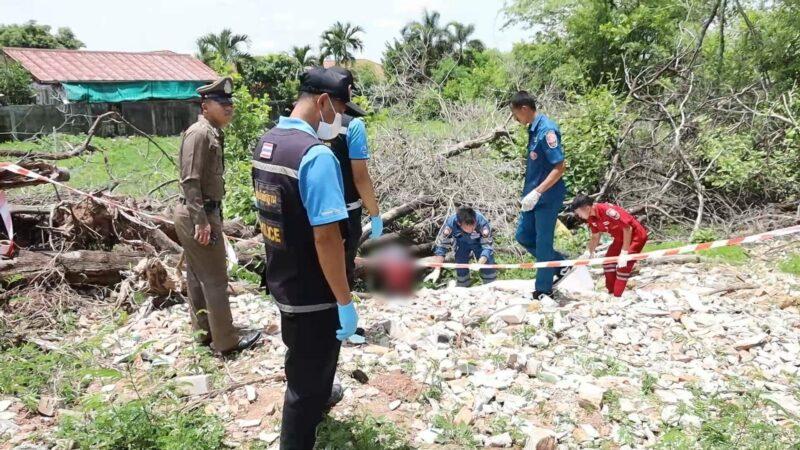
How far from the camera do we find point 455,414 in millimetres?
3123

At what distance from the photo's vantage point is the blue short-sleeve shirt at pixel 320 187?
2.21m

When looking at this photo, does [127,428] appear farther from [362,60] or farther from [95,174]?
[362,60]

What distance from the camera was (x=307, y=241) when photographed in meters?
2.39

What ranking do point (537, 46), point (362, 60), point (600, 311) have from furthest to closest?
1. point (362, 60)
2. point (537, 46)
3. point (600, 311)

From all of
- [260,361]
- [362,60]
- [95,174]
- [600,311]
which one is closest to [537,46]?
[95,174]

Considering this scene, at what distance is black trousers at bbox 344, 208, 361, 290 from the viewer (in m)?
2.92

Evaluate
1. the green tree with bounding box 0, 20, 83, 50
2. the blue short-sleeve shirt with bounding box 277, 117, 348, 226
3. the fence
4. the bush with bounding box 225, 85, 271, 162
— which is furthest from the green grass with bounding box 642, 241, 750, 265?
the green tree with bounding box 0, 20, 83, 50

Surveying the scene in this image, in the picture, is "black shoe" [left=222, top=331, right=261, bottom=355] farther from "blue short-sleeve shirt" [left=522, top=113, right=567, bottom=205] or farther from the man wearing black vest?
"blue short-sleeve shirt" [left=522, top=113, right=567, bottom=205]

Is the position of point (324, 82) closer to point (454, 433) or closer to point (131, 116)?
point (454, 433)

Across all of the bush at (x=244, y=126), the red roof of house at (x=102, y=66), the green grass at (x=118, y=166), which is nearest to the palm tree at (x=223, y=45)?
the red roof of house at (x=102, y=66)

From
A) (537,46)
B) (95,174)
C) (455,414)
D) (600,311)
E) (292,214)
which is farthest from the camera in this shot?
(537,46)

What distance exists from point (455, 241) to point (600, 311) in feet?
7.73

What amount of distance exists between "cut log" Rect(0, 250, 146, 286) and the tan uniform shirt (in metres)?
1.81

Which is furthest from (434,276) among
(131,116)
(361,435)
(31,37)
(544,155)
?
(31,37)
